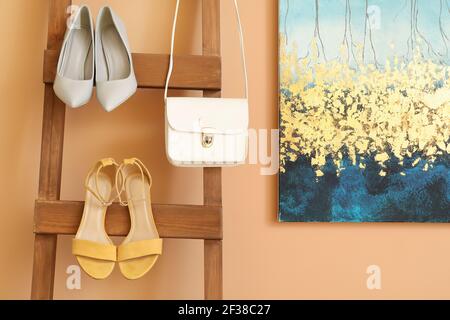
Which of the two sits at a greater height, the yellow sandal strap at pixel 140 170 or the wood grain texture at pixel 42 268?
the yellow sandal strap at pixel 140 170

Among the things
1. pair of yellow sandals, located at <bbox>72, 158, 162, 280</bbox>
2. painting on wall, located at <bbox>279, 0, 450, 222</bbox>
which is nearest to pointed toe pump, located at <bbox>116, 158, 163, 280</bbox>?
pair of yellow sandals, located at <bbox>72, 158, 162, 280</bbox>

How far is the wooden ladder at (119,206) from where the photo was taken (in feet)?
4.34

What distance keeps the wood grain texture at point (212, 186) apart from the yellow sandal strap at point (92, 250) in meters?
0.23

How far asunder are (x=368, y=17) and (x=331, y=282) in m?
0.71

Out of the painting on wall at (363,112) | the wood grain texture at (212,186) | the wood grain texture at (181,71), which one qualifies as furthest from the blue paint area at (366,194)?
the wood grain texture at (181,71)

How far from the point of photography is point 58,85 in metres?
1.27

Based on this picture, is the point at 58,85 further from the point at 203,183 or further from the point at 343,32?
the point at 343,32

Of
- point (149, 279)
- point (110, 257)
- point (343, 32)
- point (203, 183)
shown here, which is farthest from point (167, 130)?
point (343, 32)

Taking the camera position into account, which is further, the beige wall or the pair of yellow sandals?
the beige wall

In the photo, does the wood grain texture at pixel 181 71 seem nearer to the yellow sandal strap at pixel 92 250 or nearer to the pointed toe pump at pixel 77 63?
the pointed toe pump at pixel 77 63

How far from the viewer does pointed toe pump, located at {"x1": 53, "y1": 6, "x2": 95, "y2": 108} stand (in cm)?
126

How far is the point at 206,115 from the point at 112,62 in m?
0.28

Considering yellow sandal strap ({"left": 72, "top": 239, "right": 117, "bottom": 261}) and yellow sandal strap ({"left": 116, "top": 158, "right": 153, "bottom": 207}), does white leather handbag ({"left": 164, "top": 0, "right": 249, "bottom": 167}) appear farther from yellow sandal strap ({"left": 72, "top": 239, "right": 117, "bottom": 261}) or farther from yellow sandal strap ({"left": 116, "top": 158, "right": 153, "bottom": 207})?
yellow sandal strap ({"left": 72, "top": 239, "right": 117, "bottom": 261})

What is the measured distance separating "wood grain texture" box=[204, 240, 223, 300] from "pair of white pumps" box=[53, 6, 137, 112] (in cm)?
41
